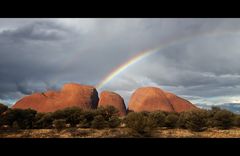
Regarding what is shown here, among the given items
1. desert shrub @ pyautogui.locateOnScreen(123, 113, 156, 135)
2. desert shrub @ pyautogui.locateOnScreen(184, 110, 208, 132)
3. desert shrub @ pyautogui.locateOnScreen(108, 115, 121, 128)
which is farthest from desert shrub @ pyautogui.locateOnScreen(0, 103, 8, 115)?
desert shrub @ pyautogui.locateOnScreen(184, 110, 208, 132)

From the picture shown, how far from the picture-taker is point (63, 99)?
253 feet

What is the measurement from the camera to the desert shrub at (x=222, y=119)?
77.7ft

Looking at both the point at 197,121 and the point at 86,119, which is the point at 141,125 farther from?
the point at 86,119

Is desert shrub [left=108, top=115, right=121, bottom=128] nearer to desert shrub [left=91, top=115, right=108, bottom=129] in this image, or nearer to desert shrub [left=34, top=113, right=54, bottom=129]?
desert shrub [left=91, top=115, right=108, bottom=129]

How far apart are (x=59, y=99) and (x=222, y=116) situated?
190 feet

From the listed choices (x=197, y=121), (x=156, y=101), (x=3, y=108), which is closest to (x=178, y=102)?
(x=156, y=101)

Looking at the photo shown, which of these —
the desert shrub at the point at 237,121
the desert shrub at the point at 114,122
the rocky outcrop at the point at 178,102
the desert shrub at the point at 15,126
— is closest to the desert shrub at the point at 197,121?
the desert shrub at the point at 237,121

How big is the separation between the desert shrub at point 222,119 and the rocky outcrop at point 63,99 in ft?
174
